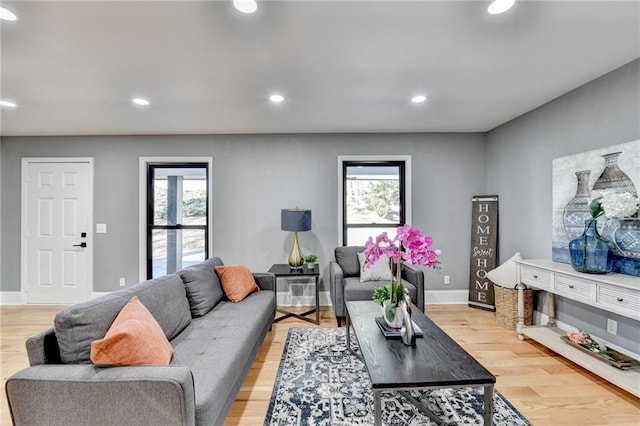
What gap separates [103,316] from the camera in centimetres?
155

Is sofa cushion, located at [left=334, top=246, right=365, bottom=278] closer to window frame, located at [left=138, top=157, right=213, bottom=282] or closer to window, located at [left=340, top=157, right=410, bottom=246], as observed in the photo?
window, located at [left=340, top=157, right=410, bottom=246]

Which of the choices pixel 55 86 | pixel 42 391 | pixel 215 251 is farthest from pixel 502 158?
pixel 55 86

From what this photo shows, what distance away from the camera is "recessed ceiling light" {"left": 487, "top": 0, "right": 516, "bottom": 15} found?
156 centimetres

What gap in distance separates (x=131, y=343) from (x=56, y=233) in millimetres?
4129

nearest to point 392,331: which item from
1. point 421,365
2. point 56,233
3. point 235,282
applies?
point 421,365

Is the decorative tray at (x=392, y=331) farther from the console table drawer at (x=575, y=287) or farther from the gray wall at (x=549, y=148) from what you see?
the gray wall at (x=549, y=148)

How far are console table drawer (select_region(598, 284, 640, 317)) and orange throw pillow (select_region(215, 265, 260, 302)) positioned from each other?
298 centimetres

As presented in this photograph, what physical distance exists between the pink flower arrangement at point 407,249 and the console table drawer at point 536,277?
1524 millimetres

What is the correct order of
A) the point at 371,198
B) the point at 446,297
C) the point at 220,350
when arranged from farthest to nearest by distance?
1. the point at 371,198
2. the point at 446,297
3. the point at 220,350

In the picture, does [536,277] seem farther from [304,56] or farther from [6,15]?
[6,15]

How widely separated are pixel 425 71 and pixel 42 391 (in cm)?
304

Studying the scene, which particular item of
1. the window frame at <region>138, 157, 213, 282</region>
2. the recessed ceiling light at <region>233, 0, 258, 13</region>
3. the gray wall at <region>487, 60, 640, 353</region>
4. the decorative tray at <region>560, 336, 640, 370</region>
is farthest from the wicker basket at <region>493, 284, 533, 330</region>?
the window frame at <region>138, 157, 213, 282</region>

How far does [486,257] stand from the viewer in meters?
3.96

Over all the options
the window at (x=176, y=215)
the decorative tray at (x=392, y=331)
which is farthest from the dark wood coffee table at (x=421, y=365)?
the window at (x=176, y=215)
